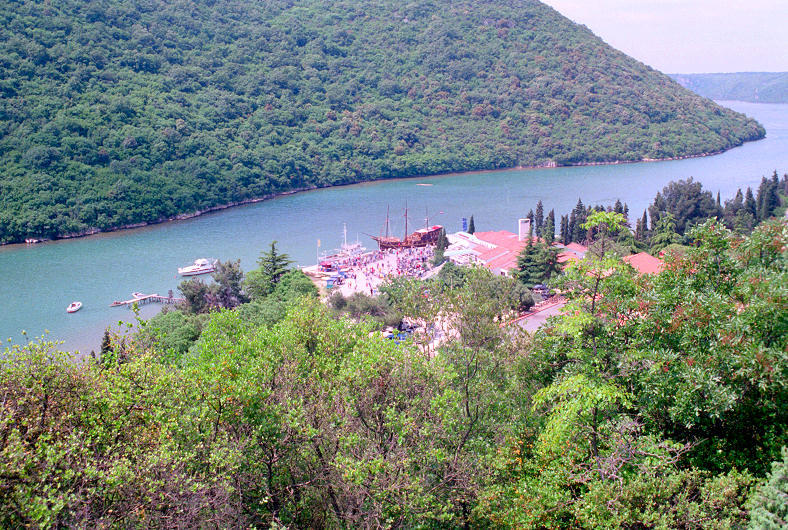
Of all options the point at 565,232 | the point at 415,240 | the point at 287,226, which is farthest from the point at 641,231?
the point at 287,226

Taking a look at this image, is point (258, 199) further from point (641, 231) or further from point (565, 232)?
point (641, 231)

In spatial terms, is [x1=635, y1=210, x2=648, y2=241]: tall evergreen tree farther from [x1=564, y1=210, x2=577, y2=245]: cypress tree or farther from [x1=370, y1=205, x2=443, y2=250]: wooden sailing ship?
[x1=370, y1=205, x2=443, y2=250]: wooden sailing ship

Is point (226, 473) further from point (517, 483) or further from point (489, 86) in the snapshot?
point (489, 86)

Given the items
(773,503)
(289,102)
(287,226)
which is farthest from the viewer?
(289,102)

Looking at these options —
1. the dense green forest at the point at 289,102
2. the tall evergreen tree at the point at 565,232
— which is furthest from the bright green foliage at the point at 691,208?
the dense green forest at the point at 289,102

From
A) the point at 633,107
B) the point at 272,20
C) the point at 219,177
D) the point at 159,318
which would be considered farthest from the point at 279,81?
the point at 159,318

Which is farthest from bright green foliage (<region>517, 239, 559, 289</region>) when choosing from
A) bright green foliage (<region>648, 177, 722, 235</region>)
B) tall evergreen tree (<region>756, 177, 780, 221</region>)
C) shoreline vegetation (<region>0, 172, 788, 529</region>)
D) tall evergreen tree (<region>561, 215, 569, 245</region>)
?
tall evergreen tree (<region>756, 177, 780, 221</region>)
